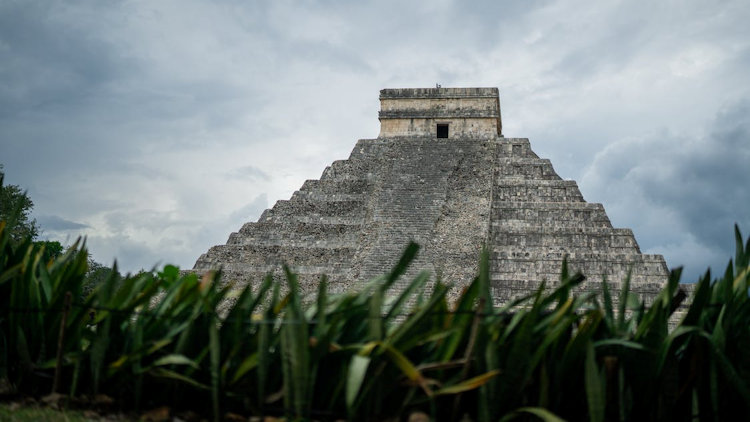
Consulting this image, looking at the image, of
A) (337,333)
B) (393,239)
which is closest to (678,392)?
(337,333)

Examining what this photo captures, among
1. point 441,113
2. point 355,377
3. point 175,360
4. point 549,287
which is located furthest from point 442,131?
point 355,377

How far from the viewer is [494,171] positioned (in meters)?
16.2

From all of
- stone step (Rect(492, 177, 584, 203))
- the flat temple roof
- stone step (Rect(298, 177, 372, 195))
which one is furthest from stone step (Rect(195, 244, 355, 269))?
the flat temple roof

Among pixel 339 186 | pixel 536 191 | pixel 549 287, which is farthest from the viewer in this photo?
pixel 339 186

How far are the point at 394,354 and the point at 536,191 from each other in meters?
12.9

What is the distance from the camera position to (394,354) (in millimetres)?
3121

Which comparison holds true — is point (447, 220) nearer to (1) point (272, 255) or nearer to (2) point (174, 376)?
(1) point (272, 255)

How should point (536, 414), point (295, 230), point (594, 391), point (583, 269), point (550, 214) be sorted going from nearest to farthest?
point (594, 391)
point (536, 414)
point (583, 269)
point (550, 214)
point (295, 230)

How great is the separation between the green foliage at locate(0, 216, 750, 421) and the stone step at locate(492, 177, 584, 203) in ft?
38.1

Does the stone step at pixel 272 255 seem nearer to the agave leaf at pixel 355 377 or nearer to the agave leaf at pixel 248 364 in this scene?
the agave leaf at pixel 248 364

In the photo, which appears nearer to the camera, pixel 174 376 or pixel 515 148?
pixel 174 376

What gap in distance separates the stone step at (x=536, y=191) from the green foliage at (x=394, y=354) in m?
11.6

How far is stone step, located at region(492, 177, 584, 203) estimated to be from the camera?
15.2 m

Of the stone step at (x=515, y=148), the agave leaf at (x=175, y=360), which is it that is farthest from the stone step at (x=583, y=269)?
the agave leaf at (x=175, y=360)
